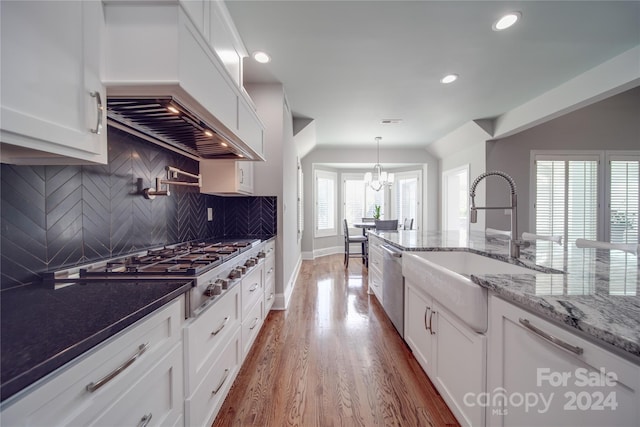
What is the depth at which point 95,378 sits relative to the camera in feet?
2.09

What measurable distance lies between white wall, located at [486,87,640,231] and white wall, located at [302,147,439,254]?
1.80m

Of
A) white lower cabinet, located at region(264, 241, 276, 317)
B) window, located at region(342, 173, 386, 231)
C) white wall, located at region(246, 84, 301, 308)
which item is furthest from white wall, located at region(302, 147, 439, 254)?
white lower cabinet, located at region(264, 241, 276, 317)

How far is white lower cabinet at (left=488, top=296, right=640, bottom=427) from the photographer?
628 mm

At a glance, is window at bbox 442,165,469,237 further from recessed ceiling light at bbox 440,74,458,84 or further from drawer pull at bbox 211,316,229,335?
drawer pull at bbox 211,316,229,335

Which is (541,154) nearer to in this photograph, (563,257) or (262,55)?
(563,257)

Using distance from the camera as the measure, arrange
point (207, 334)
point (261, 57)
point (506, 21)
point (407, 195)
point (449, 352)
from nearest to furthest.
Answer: point (207, 334) < point (449, 352) < point (506, 21) < point (261, 57) < point (407, 195)

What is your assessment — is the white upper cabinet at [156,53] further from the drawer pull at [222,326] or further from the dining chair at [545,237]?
the dining chair at [545,237]

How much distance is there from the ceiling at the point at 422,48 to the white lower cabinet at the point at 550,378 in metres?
2.11

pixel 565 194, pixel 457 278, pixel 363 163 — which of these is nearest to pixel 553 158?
pixel 565 194

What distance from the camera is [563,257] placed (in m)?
1.54

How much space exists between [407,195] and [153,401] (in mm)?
6751

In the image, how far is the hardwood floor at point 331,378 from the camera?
1424 mm

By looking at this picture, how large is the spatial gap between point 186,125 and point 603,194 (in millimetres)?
6559

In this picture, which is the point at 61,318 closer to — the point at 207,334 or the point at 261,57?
the point at 207,334
